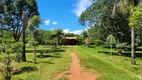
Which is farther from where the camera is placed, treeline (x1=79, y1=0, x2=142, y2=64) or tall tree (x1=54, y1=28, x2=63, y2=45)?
tall tree (x1=54, y1=28, x2=63, y2=45)

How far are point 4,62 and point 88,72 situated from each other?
6.11m

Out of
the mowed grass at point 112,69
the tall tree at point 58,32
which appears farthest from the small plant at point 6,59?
the tall tree at point 58,32

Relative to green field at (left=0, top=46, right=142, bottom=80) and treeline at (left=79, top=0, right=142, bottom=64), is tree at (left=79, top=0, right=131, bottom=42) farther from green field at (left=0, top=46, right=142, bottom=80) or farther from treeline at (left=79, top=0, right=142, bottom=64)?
green field at (left=0, top=46, right=142, bottom=80)

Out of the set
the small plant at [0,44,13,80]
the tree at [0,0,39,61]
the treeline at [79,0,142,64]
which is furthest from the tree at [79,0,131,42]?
the small plant at [0,44,13,80]

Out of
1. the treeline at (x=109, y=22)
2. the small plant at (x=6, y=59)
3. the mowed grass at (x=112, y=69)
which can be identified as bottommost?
the mowed grass at (x=112, y=69)

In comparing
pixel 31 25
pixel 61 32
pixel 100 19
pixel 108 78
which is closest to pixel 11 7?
pixel 31 25

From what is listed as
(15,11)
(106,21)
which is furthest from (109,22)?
(15,11)

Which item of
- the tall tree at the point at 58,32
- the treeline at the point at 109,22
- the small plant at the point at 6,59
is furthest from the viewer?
the tall tree at the point at 58,32

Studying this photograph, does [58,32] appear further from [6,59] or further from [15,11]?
[6,59]

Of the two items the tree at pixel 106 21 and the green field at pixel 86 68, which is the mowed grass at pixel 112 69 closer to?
the green field at pixel 86 68

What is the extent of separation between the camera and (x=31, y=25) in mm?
32531

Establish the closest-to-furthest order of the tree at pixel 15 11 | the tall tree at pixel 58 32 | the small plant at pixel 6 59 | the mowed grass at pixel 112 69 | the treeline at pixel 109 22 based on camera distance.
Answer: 1. the small plant at pixel 6 59
2. the mowed grass at pixel 112 69
3. the treeline at pixel 109 22
4. the tree at pixel 15 11
5. the tall tree at pixel 58 32

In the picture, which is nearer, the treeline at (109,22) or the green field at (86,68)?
the green field at (86,68)

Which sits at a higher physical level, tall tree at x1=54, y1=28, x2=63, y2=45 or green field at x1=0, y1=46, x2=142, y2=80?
tall tree at x1=54, y1=28, x2=63, y2=45
